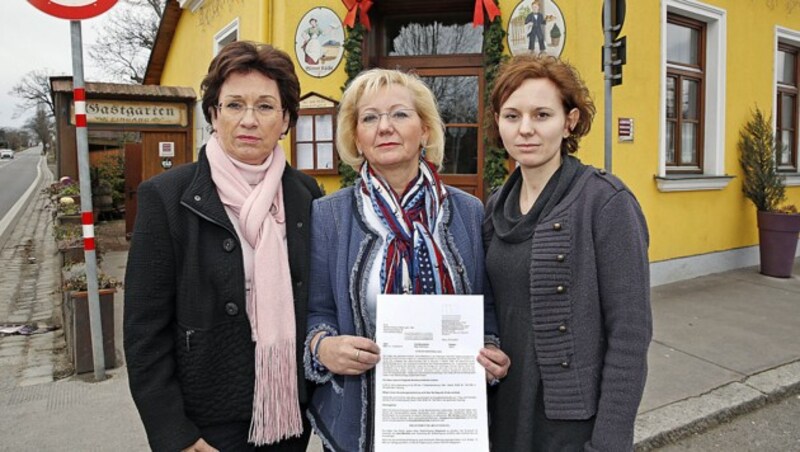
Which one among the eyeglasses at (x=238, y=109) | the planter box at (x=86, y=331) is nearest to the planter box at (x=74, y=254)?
the planter box at (x=86, y=331)

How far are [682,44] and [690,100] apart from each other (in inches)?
30.2

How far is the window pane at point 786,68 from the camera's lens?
877 centimetres

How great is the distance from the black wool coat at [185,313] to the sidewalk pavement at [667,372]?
176cm

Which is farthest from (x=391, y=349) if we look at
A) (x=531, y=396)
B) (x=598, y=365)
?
(x=598, y=365)

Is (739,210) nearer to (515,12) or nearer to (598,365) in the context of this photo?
(515,12)

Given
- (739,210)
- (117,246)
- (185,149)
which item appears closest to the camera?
(739,210)

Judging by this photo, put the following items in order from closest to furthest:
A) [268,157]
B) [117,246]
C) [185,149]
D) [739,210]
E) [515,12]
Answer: [268,157], [515,12], [739,210], [185,149], [117,246]

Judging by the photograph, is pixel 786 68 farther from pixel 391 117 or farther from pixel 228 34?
pixel 391 117

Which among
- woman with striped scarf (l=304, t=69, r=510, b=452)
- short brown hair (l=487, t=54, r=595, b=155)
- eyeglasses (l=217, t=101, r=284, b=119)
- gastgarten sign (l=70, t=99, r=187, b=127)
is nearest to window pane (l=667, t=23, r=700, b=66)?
short brown hair (l=487, t=54, r=595, b=155)

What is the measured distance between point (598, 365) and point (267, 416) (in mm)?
1008

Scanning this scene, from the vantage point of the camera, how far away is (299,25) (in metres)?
6.23

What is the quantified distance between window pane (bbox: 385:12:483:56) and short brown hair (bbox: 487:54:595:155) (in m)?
4.72

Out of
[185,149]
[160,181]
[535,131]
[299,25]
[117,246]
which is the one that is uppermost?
[299,25]

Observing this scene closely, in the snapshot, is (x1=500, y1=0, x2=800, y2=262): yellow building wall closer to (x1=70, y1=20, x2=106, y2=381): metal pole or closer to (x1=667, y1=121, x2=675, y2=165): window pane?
(x1=667, y1=121, x2=675, y2=165): window pane
